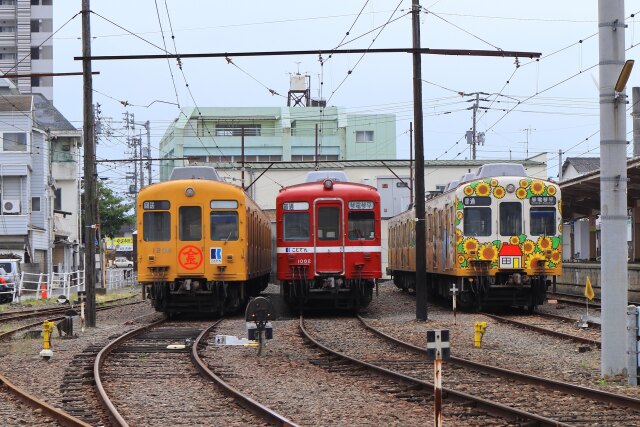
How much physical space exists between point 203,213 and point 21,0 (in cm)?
5602

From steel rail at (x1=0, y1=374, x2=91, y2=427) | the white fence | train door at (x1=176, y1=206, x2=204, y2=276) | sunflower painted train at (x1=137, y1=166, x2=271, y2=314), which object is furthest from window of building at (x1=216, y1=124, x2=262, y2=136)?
steel rail at (x1=0, y1=374, x2=91, y2=427)

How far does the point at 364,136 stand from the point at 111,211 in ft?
61.7

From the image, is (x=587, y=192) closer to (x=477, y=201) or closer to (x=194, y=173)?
(x=477, y=201)

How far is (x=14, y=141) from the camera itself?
43.0 m

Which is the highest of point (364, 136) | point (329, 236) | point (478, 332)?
point (364, 136)

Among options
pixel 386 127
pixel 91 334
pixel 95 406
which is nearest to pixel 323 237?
pixel 91 334

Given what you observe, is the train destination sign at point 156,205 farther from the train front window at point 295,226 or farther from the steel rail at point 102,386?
the steel rail at point 102,386

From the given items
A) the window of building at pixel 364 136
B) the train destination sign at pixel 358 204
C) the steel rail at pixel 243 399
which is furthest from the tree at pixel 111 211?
the steel rail at pixel 243 399

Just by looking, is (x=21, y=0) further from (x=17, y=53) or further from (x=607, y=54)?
(x=607, y=54)

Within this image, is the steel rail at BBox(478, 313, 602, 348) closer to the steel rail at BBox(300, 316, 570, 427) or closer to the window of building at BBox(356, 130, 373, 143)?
the steel rail at BBox(300, 316, 570, 427)

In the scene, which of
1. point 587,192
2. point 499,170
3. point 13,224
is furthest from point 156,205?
point 13,224

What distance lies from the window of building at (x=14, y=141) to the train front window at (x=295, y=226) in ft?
79.9

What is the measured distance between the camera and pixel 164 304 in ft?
70.6

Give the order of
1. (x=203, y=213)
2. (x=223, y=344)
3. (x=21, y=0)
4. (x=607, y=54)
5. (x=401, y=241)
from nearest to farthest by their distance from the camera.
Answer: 1. (x=607, y=54)
2. (x=223, y=344)
3. (x=203, y=213)
4. (x=401, y=241)
5. (x=21, y=0)
